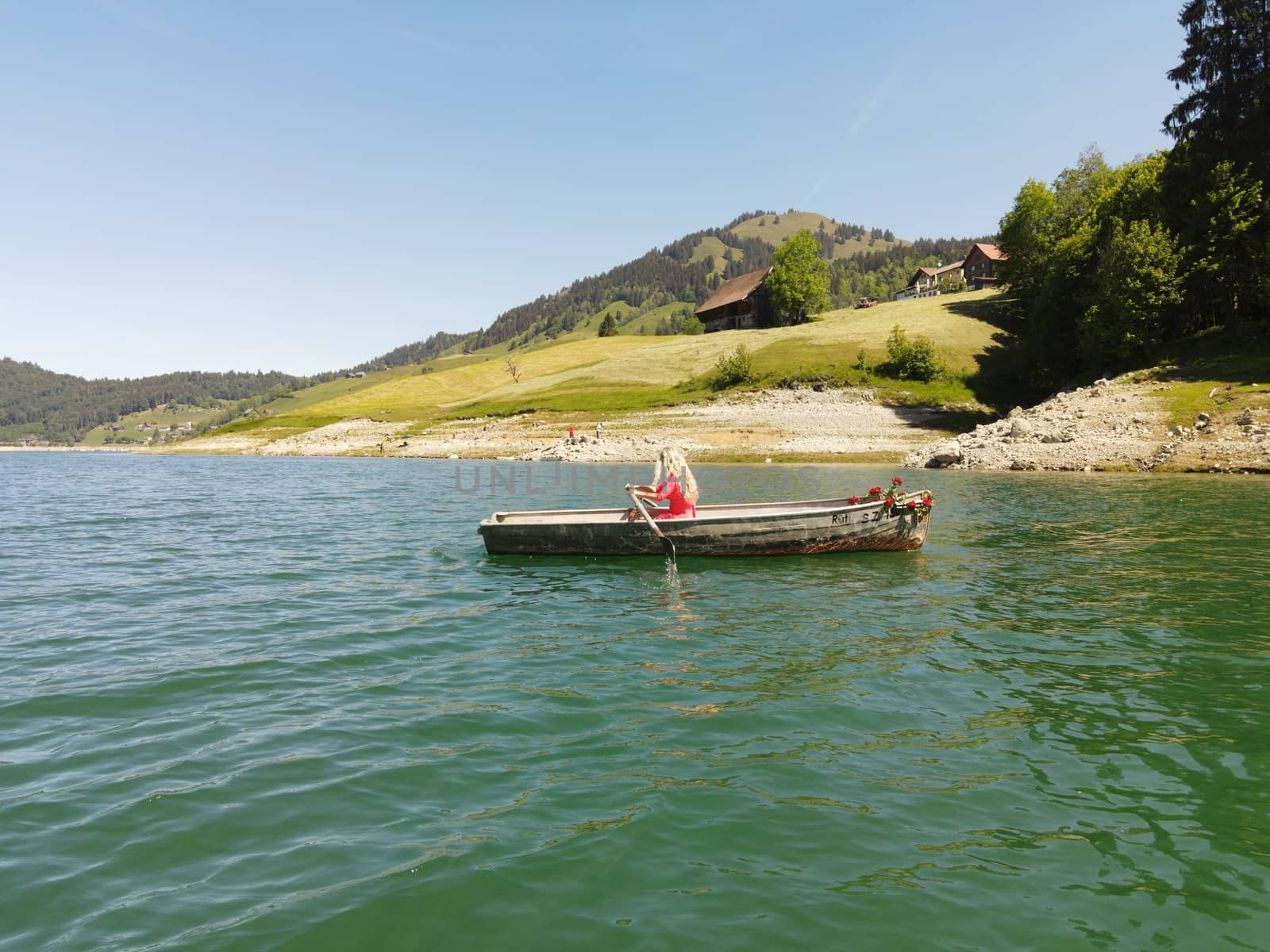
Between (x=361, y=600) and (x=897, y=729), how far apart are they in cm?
1150

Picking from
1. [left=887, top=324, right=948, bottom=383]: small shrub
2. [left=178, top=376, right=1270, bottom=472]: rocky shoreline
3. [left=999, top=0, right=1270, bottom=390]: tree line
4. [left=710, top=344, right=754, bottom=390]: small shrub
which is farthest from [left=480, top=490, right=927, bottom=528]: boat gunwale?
[left=887, top=324, right=948, bottom=383]: small shrub

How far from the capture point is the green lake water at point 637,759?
590cm

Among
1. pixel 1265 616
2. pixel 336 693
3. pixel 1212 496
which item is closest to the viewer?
pixel 336 693

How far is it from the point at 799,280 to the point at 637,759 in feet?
387

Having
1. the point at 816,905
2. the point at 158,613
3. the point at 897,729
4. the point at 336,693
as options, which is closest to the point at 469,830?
the point at 816,905

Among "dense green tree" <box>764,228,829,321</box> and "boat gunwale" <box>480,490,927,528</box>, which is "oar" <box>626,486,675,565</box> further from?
"dense green tree" <box>764,228,829,321</box>

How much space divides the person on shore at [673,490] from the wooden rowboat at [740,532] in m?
0.53

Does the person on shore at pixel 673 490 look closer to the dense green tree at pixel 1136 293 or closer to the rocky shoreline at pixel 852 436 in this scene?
the rocky shoreline at pixel 852 436

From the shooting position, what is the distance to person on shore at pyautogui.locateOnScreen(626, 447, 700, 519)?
68.6 ft

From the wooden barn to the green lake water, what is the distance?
114 m

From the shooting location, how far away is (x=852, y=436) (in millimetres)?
64688

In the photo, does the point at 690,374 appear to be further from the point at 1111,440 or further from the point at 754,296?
the point at 1111,440

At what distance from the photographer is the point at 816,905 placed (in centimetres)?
595

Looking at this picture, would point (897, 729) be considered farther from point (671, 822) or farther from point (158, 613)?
point (158, 613)
